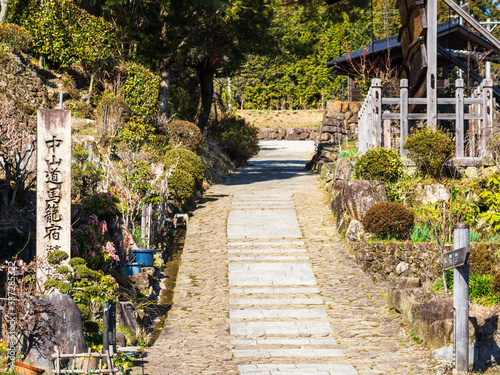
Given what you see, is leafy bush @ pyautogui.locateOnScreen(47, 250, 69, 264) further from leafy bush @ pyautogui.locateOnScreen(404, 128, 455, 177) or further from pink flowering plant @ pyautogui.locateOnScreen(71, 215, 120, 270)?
leafy bush @ pyautogui.locateOnScreen(404, 128, 455, 177)

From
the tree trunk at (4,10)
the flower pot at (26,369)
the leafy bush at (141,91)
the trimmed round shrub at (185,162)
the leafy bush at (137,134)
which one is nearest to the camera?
the flower pot at (26,369)

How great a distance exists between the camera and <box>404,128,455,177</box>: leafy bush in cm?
1641

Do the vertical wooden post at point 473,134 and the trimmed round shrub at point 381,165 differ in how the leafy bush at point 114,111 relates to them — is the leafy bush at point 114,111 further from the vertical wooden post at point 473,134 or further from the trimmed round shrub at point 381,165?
the vertical wooden post at point 473,134

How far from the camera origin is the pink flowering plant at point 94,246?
11.3 m

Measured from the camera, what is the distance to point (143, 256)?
13.2 meters

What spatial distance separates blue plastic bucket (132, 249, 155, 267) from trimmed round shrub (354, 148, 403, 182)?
6274 mm

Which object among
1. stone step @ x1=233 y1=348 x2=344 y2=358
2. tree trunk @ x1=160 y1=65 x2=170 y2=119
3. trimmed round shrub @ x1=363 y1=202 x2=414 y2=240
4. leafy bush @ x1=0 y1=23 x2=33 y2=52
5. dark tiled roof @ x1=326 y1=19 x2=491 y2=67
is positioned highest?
dark tiled roof @ x1=326 y1=19 x2=491 y2=67

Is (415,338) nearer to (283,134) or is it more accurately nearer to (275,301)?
(275,301)

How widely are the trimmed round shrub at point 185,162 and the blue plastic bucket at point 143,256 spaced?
18.3 feet

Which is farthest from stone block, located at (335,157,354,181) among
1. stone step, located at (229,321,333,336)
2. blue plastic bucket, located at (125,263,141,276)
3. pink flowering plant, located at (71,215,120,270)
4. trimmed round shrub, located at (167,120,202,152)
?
pink flowering plant, located at (71,215,120,270)

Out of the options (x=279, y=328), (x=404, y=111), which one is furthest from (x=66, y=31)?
(x=279, y=328)

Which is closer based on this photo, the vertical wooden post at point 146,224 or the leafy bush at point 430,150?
the vertical wooden post at point 146,224

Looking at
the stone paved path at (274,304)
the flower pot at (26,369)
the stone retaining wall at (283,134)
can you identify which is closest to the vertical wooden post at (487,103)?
the stone paved path at (274,304)

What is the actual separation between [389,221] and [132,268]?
5851 millimetres
